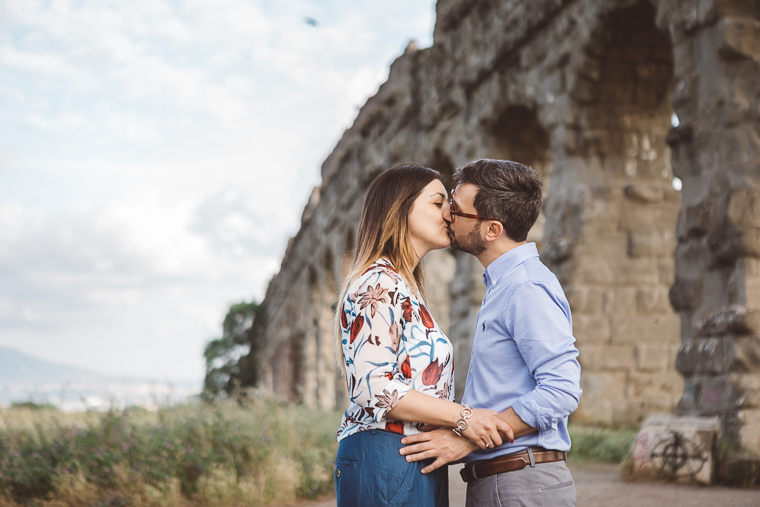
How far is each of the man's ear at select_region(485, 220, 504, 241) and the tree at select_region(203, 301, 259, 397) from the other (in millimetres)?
37975

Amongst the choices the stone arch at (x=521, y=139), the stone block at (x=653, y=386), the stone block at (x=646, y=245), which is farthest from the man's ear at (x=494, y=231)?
the stone arch at (x=521, y=139)

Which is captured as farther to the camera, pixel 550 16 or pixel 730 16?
pixel 550 16

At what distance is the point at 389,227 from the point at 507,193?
1.29 ft

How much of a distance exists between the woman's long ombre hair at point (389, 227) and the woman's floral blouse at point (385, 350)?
75 mm

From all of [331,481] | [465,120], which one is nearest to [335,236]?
[465,120]

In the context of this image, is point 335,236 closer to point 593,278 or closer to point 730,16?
point 593,278

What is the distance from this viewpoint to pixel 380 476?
6.52 feet

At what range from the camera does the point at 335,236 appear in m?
19.7

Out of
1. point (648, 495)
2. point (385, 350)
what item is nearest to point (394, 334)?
point (385, 350)

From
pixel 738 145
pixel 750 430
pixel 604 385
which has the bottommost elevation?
pixel 750 430

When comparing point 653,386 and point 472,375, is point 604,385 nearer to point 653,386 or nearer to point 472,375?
point 653,386

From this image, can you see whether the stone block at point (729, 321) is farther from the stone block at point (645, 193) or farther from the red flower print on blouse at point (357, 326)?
the red flower print on blouse at point (357, 326)

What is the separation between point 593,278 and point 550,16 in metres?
3.13

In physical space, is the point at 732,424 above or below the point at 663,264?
below
